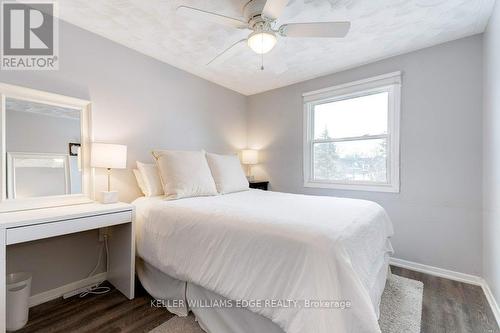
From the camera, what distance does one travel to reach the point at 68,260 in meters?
2.07

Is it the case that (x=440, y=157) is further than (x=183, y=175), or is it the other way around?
(x=440, y=157)

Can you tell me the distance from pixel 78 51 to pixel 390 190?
3619 mm

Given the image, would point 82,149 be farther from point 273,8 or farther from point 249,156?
point 249,156

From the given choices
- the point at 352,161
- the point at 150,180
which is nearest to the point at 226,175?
the point at 150,180

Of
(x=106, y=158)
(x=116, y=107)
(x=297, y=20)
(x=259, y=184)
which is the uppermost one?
(x=297, y=20)

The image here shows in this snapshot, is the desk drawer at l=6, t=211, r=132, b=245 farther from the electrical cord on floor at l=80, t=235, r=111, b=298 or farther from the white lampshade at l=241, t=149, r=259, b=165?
the white lampshade at l=241, t=149, r=259, b=165

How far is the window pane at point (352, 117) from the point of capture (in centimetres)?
284

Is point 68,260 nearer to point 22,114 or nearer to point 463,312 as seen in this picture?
point 22,114

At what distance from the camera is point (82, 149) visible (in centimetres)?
215

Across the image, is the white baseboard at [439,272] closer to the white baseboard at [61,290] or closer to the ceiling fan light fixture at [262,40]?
the ceiling fan light fixture at [262,40]

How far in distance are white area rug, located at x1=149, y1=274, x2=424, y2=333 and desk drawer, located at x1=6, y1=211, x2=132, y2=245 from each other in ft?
2.87

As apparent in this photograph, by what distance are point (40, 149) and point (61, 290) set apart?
1.25 metres

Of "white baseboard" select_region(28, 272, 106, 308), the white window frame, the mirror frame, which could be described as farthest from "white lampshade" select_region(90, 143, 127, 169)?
the white window frame

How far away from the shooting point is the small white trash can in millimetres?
1554
